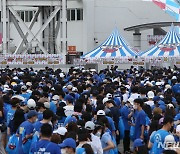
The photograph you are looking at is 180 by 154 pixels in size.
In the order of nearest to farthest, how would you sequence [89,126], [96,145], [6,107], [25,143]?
1. [96,145]
2. [89,126]
3. [25,143]
4. [6,107]

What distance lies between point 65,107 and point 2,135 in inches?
56.8

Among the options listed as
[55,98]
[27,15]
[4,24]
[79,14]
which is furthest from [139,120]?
[27,15]

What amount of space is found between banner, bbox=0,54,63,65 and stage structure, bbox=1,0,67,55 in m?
7.47

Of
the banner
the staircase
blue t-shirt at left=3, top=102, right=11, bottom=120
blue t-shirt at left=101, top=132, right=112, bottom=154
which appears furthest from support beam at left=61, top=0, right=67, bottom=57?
blue t-shirt at left=101, top=132, right=112, bottom=154

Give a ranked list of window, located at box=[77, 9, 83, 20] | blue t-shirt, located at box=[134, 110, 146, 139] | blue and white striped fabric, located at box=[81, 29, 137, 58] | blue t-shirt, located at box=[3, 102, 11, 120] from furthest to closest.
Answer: window, located at box=[77, 9, 83, 20], blue and white striped fabric, located at box=[81, 29, 137, 58], blue t-shirt, located at box=[3, 102, 11, 120], blue t-shirt, located at box=[134, 110, 146, 139]

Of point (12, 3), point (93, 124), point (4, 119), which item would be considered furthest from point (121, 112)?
point (12, 3)

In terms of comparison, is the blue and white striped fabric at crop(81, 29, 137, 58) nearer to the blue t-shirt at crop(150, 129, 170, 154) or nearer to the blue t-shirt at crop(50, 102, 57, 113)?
the blue t-shirt at crop(50, 102, 57, 113)

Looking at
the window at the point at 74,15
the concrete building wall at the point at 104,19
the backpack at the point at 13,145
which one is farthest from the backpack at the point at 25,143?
the window at the point at 74,15

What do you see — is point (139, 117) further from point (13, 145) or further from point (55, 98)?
point (13, 145)

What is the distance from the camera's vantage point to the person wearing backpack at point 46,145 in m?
8.53

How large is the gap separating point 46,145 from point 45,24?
3815cm

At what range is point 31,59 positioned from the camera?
3644 centimetres

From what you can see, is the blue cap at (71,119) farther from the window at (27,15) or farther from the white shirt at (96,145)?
the window at (27,15)

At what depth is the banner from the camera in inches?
1426
